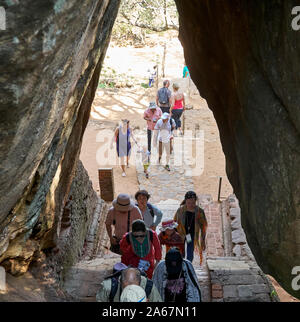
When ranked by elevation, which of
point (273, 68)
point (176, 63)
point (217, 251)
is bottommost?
point (217, 251)

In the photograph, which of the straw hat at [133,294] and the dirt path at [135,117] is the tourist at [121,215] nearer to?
the straw hat at [133,294]

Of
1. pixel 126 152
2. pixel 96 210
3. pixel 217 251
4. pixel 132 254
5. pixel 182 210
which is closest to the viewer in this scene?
pixel 132 254

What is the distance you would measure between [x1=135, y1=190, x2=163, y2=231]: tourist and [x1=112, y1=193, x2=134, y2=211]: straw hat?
26 cm

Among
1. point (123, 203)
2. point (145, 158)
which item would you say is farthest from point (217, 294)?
point (145, 158)

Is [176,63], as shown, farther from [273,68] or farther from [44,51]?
[44,51]

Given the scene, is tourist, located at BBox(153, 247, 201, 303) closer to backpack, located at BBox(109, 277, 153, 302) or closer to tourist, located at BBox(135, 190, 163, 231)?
backpack, located at BBox(109, 277, 153, 302)

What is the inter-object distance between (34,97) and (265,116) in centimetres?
289

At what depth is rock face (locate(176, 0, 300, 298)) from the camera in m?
4.85

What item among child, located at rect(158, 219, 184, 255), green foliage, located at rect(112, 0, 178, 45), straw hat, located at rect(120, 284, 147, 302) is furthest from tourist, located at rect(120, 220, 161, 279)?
green foliage, located at rect(112, 0, 178, 45)

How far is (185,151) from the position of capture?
13.5m

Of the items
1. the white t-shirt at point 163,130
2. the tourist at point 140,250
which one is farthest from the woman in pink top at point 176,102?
the tourist at point 140,250

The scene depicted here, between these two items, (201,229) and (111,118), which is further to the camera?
(111,118)

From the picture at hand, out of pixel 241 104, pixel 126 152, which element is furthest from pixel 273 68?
pixel 126 152

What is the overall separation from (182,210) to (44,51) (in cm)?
415
